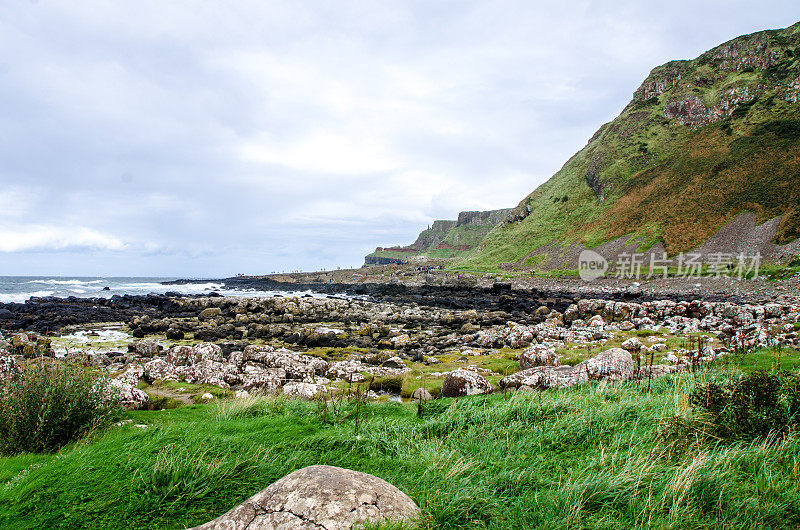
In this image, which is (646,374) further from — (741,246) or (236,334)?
(741,246)

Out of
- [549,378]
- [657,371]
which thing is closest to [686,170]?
[657,371]

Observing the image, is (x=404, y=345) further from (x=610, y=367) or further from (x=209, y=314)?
(x=209, y=314)

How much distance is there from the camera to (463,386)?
34.6 feet

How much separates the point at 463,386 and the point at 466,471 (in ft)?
19.7

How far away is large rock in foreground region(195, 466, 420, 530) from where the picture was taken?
312cm

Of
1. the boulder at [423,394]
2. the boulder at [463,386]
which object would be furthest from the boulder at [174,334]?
the boulder at [463,386]

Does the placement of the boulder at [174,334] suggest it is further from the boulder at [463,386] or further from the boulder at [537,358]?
the boulder at [537,358]

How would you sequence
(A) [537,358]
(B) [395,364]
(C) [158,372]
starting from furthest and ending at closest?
(B) [395,364] < (C) [158,372] < (A) [537,358]

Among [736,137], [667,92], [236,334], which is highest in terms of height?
[667,92]

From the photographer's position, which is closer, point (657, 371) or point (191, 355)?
point (657, 371)

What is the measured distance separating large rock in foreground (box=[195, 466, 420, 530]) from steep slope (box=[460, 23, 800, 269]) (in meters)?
76.4

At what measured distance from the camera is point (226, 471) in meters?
4.60

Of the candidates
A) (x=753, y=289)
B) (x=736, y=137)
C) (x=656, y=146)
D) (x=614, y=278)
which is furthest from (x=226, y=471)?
(x=656, y=146)

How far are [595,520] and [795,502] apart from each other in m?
2.09
